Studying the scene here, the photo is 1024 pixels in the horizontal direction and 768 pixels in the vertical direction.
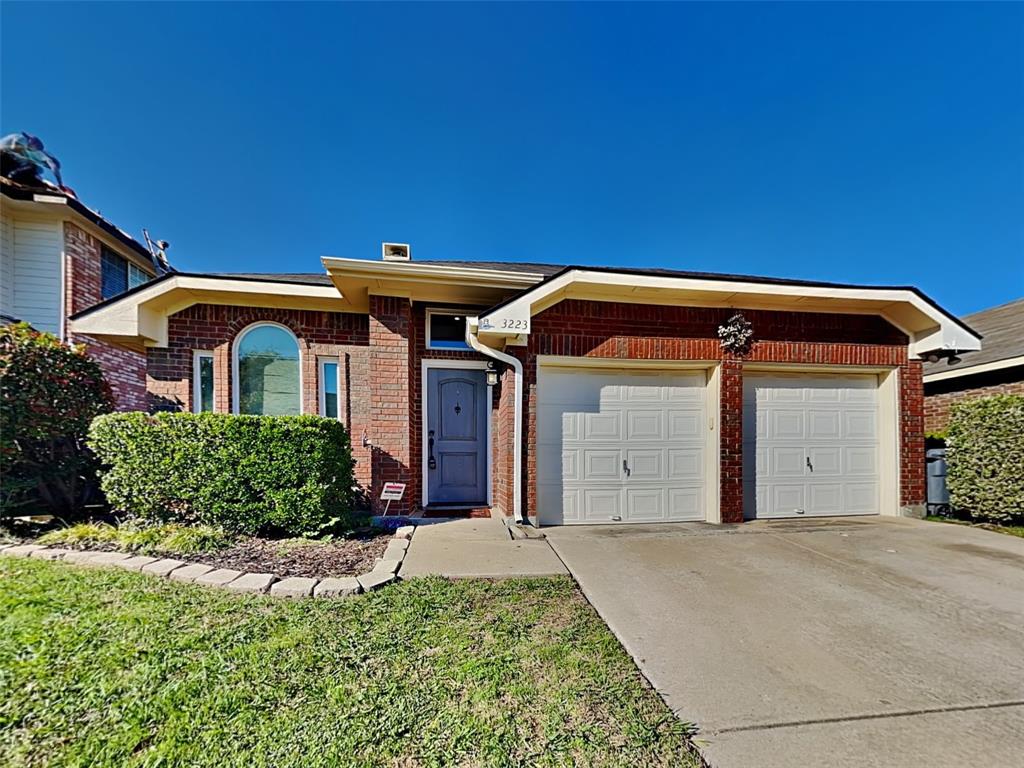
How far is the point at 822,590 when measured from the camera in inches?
136

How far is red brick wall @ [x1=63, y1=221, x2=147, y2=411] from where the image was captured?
7.88 metres

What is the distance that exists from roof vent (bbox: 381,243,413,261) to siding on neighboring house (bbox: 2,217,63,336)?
6581 mm

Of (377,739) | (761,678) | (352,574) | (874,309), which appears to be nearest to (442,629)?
(377,739)

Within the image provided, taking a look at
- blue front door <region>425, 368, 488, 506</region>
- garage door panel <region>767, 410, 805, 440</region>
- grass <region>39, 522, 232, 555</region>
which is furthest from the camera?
blue front door <region>425, 368, 488, 506</region>

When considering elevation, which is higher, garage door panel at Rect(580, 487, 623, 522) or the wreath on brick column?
the wreath on brick column

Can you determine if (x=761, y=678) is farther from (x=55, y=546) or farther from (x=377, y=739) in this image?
(x=55, y=546)

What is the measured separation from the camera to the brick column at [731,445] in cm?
580

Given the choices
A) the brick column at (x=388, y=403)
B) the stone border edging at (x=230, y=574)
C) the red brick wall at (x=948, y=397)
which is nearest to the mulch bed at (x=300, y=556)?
the stone border edging at (x=230, y=574)

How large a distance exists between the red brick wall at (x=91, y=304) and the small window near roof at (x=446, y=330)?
18.9ft

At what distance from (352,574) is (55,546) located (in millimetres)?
3286

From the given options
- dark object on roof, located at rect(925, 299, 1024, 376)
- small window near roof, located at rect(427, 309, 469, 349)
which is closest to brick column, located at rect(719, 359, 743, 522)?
small window near roof, located at rect(427, 309, 469, 349)

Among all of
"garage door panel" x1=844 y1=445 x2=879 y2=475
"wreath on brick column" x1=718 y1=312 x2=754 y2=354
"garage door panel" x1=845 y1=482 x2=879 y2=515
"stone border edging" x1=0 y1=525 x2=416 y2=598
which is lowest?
"garage door panel" x1=845 y1=482 x2=879 y2=515

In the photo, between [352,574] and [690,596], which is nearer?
[690,596]

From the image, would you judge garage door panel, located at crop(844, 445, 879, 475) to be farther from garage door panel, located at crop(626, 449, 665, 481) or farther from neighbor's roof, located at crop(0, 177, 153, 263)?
neighbor's roof, located at crop(0, 177, 153, 263)
